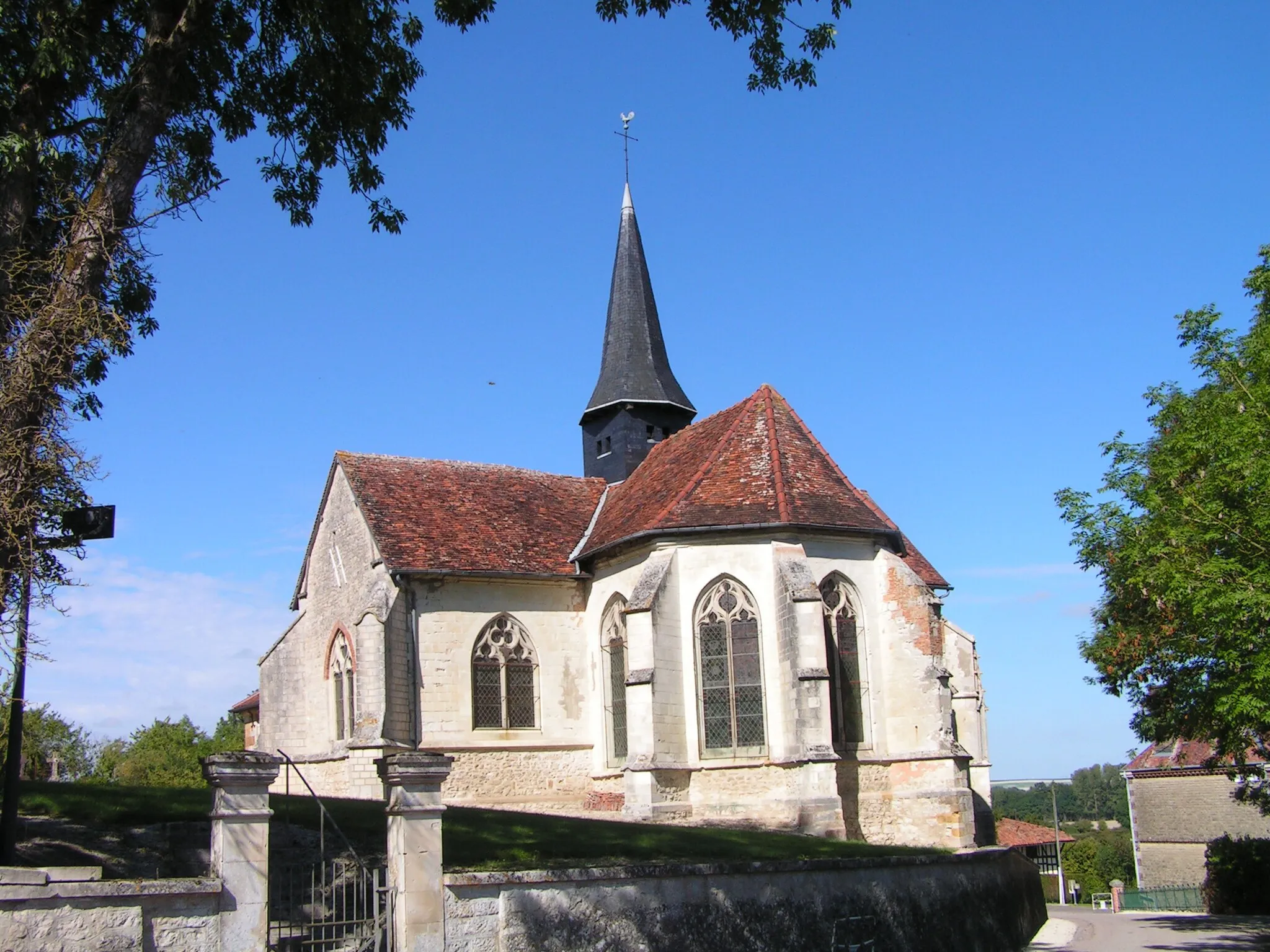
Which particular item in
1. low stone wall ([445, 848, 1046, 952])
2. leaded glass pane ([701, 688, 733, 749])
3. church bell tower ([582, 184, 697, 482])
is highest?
church bell tower ([582, 184, 697, 482])

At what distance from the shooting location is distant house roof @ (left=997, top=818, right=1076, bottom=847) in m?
49.5

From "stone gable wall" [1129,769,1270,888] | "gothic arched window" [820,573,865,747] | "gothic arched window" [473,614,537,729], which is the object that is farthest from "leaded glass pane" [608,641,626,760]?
"stone gable wall" [1129,769,1270,888]

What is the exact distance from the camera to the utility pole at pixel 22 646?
1002 centimetres

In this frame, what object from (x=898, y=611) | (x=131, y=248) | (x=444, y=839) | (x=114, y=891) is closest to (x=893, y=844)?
(x=898, y=611)

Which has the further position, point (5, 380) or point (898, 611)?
point (898, 611)

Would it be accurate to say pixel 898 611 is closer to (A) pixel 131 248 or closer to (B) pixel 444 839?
(B) pixel 444 839

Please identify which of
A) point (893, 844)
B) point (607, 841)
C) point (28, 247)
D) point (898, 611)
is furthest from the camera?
point (898, 611)

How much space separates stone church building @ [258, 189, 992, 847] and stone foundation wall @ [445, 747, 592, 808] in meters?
0.04

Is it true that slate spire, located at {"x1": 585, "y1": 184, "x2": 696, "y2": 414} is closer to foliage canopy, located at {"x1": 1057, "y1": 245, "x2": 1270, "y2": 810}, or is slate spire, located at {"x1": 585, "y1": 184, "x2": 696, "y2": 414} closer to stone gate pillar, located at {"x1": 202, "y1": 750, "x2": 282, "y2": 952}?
foliage canopy, located at {"x1": 1057, "y1": 245, "x2": 1270, "y2": 810}

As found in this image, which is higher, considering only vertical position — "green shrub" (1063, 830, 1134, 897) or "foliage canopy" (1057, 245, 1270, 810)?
"foliage canopy" (1057, 245, 1270, 810)

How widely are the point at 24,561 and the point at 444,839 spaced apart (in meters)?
6.27

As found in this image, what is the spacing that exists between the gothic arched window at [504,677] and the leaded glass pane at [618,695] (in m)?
1.61

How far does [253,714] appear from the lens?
137ft

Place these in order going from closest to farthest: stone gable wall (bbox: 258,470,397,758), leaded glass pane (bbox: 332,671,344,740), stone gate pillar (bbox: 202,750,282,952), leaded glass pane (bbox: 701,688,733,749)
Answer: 1. stone gate pillar (bbox: 202,750,282,952)
2. leaded glass pane (bbox: 701,688,733,749)
3. stone gable wall (bbox: 258,470,397,758)
4. leaded glass pane (bbox: 332,671,344,740)
